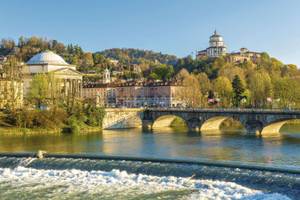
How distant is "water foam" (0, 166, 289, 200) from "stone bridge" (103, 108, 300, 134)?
32.4 meters

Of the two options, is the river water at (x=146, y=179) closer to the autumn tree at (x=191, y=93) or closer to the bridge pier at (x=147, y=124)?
the bridge pier at (x=147, y=124)

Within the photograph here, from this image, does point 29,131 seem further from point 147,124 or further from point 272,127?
point 272,127

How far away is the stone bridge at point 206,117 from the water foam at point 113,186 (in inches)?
1275

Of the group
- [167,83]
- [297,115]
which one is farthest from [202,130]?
[167,83]

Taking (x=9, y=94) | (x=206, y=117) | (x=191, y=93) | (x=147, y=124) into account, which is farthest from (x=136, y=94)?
(x=206, y=117)

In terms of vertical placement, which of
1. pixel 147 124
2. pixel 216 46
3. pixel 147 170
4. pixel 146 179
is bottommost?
pixel 146 179

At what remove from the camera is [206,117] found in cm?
6788

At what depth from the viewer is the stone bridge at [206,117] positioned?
5847 cm

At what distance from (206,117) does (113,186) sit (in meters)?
43.3

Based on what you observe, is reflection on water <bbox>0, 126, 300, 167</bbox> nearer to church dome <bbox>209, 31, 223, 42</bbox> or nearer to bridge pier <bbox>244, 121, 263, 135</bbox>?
bridge pier <bbox>244, 121, 263, 135</bbox>

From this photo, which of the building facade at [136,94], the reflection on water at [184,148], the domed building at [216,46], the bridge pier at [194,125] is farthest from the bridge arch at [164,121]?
the domed building at [216,46]

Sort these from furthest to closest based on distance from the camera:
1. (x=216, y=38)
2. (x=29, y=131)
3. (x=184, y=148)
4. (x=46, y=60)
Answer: (x=216, y=38), (x=46, y=60), (x=29, y=131), (x=184, y=148)

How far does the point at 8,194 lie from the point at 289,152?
2353cm

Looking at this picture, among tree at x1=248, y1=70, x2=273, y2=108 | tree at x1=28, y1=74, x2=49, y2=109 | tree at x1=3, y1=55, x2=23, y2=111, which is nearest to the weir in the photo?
tree at x1=3, y1=55, x2=23, y2=111
